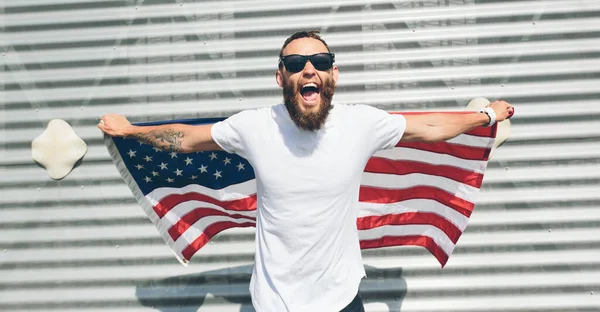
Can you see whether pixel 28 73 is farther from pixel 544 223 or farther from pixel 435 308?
pixel 544 223

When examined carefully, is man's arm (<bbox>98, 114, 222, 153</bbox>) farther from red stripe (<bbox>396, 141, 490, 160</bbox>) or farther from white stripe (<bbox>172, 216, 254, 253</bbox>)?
red stripe (<bbox>396, 141, 490, 160</bbox>)

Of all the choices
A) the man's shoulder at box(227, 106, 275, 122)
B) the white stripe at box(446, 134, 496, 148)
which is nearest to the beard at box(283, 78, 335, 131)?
the man's shoulder at box(227, 106, 275, 122)

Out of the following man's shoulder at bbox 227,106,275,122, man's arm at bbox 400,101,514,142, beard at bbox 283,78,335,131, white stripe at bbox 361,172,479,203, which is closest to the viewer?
beard at bbox 283,78,335,131

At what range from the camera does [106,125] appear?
3.39 meters

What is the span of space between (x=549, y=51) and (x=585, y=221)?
1.33m

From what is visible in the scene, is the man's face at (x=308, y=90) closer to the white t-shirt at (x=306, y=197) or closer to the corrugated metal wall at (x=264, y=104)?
the white t-shirt at (x=306, y=197)

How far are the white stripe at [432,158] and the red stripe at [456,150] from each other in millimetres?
22

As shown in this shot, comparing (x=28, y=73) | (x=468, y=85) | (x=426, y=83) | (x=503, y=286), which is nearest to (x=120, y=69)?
(x=28, y=73)

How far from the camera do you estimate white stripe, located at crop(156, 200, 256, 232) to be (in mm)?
3998

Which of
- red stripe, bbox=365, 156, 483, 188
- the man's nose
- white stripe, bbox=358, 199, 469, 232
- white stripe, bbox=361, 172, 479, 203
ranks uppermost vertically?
the man's nose

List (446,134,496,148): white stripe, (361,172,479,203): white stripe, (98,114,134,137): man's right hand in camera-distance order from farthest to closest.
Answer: (361,172,479,203): white stripe → (446,134,496,148): white stripe → (98,114,134,137): man's right hand

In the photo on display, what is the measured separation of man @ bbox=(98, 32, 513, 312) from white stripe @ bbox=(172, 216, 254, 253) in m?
1.06

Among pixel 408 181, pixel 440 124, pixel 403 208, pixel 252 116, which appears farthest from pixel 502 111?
pixel 252 116

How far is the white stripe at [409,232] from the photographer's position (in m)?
4.02
